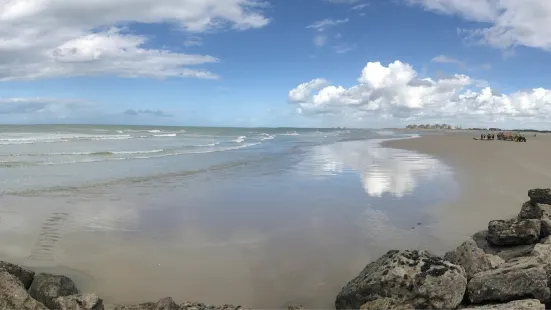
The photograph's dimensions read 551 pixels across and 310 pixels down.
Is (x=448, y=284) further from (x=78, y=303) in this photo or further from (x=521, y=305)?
(x=78, y=303)

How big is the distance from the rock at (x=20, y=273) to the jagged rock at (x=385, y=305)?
14.3ft

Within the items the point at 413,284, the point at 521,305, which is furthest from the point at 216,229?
the point at 521,305

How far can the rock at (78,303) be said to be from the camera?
180 inches

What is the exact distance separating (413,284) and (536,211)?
14.1 feet

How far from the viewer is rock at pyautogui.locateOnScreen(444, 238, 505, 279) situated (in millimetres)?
5402

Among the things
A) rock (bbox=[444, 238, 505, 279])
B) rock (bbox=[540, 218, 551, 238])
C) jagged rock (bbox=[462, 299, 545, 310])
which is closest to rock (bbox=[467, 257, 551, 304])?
jagged rock (bbox=[462, 299, 545, 310])

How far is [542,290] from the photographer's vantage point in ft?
15.5

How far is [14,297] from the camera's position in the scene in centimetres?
436

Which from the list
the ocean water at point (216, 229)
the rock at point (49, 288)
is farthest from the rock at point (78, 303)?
the ocean water at point (216, 229)

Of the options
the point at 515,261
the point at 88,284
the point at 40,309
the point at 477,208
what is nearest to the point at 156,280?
the point at 88,284

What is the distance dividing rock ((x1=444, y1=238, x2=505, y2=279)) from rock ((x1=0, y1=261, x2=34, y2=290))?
18.8 feet

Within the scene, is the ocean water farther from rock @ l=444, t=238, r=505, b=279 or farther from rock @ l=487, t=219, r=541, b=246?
rock @ l=444, t=238, r=505, b=279

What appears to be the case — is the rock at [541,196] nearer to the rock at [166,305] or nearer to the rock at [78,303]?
the rock at [166,305]

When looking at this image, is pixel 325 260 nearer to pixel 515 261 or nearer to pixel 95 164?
pixel 515 261
